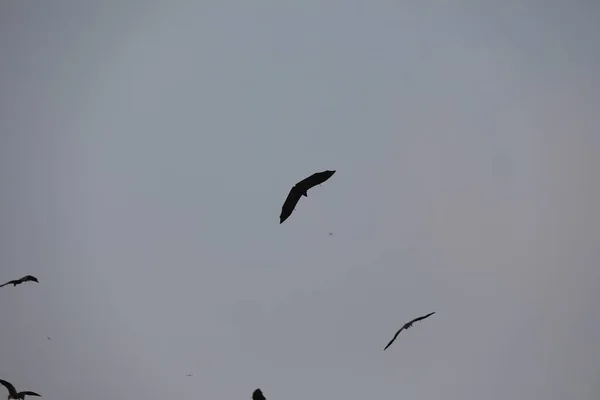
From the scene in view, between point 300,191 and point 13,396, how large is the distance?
19381 millimetres

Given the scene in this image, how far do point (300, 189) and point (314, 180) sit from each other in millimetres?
733

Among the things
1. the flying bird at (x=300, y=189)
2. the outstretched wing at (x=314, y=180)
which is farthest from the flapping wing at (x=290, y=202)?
the outstretched wing at (x=314, y=180)

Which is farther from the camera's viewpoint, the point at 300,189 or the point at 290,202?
the point at 290,202

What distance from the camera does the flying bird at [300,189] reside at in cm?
2203

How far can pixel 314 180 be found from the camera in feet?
73.0

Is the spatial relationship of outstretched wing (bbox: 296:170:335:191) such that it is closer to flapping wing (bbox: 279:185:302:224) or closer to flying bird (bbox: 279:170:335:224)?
flying bird (bbox: 279:170:335:224)

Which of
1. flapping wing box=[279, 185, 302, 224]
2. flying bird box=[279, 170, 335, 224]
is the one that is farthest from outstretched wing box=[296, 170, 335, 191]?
flapping wing box=[279, 185, 302, 224]

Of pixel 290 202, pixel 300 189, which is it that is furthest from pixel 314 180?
pixel 290 202

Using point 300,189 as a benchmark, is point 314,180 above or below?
above

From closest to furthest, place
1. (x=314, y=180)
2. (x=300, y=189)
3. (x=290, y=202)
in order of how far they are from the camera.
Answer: (x=314, y=180) → (x=300, y=189) → (x=290, y=202)

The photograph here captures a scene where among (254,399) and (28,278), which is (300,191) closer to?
(254,399)

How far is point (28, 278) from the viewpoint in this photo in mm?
28656

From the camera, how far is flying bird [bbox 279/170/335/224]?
72.3ft

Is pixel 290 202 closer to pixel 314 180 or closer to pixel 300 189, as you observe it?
pixel 300 189
